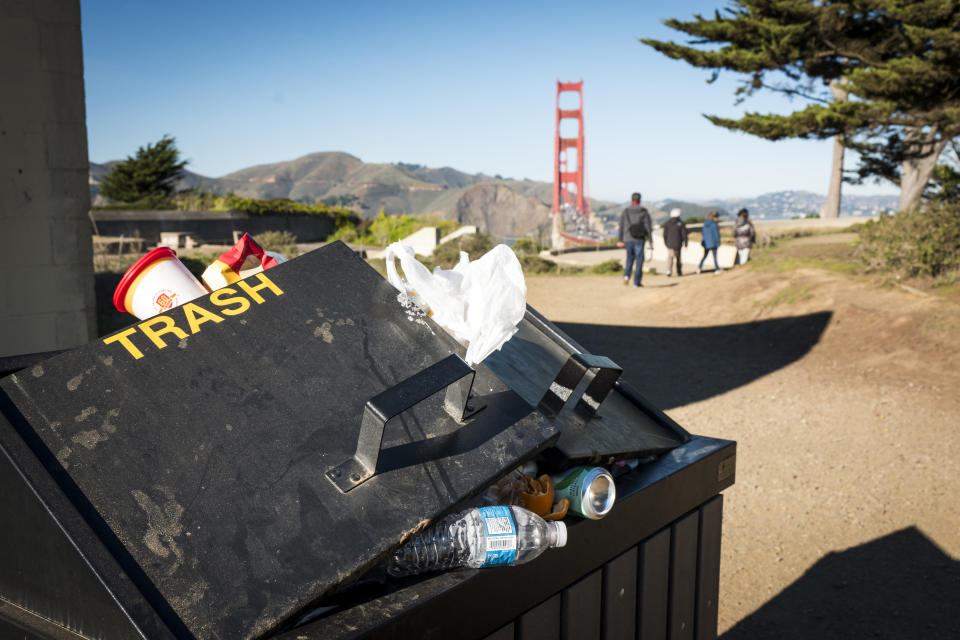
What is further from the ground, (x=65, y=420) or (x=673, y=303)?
(x=65, y=420)

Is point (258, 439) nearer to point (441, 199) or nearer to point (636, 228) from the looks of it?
point (636, 228)

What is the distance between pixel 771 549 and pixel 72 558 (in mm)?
3391

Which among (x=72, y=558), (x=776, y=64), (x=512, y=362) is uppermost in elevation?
(x=776, y=64)

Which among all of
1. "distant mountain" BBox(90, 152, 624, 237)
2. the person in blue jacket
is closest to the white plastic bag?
the person in blue jacket

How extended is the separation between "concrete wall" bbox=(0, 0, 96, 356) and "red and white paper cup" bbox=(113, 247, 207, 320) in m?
3.77

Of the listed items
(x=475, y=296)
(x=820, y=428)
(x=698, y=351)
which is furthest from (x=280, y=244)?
(x=475, y=296)

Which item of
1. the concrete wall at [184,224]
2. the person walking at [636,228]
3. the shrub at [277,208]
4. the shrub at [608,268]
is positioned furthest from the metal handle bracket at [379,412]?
the shrub at [277,208]

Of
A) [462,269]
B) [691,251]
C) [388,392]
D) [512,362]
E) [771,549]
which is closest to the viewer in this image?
[388,392]

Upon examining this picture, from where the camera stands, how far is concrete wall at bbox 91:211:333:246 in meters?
18.9

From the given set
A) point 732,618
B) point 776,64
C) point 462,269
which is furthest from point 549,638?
point 776,64

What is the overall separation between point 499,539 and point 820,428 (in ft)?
15.4

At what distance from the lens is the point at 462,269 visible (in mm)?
1540

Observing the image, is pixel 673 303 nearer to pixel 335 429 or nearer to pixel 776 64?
pixel 776 64

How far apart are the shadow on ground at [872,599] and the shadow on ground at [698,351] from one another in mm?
2461
